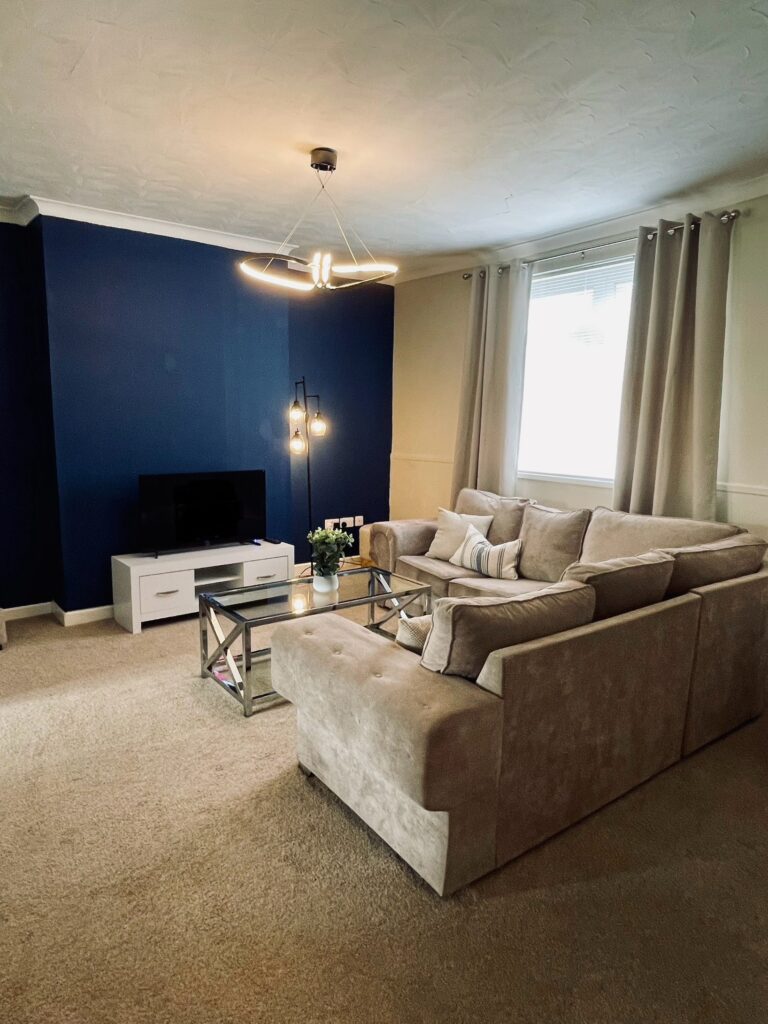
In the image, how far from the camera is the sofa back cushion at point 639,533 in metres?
3.33

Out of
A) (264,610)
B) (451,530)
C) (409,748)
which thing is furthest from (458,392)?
(409,748)

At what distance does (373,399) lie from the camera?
5.77 metres

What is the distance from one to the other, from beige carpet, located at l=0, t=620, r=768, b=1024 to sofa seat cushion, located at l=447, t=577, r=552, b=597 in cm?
135

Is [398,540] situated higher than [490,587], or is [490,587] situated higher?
[398,540]

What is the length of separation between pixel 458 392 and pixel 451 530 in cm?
139

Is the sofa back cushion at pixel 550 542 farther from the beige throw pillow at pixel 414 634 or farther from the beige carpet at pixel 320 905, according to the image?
the beige throw pillow at pixel 414 634

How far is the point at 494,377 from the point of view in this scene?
4.81 metres

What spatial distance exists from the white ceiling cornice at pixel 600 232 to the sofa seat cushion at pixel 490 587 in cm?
233

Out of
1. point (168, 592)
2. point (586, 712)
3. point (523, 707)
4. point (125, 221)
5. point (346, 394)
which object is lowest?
point (168, 592)

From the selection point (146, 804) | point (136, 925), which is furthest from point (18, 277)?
point (136, 925)

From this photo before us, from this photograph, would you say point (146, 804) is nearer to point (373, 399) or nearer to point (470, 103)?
point (470, 103)

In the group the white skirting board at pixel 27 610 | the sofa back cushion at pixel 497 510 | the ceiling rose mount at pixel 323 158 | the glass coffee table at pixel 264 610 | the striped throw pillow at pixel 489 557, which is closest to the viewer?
the ceiling rose mount at pixel 323 158

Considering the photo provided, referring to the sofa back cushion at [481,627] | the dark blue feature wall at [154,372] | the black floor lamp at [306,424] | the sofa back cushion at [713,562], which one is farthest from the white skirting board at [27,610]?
the sofa back cushion at [713,562]

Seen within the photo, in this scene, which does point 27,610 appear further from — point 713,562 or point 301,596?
point 713,562
